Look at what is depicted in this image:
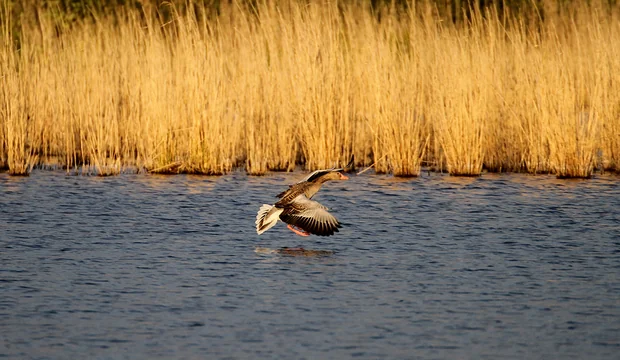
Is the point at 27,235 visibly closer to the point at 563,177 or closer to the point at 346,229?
the point at 346,229

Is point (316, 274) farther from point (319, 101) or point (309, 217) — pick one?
point (319, 101)

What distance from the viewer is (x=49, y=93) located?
13117 millimetres

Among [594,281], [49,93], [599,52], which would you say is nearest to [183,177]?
[49,93]

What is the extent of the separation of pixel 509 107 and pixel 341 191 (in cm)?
242

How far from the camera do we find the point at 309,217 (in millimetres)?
8906

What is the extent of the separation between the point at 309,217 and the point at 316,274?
42.4 inches

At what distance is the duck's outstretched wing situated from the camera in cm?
880

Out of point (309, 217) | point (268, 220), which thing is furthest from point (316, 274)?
point (268, 220)

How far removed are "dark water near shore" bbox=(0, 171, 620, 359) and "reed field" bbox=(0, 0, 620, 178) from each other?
70 cm

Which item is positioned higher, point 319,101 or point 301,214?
point 319,101

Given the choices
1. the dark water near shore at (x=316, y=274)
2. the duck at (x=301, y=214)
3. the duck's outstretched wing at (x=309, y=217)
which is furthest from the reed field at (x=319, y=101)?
the duck's outstretched wing at (x=309, y=217)

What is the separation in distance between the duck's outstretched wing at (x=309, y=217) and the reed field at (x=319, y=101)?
3698 mm

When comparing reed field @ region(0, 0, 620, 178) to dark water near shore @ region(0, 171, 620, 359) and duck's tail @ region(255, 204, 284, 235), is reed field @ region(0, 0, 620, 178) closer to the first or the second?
dark water near shore @ region(0, 171, 620, 359)

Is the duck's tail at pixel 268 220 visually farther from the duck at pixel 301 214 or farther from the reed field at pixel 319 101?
the reed field at pixel 319 101
